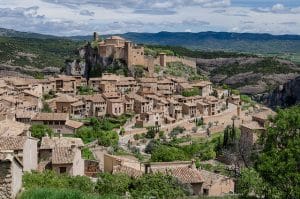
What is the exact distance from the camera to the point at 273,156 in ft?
55.2

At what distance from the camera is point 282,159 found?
16.6m

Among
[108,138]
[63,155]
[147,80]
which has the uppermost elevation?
[63,155]

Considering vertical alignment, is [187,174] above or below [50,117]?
above

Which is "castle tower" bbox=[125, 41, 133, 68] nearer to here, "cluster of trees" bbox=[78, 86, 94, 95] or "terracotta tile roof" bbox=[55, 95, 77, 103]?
"cluster of trees" bbox=[78, 86, 94, 95]

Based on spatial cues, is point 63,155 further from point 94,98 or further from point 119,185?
point 94,98

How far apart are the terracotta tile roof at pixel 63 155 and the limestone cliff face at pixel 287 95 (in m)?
81.7

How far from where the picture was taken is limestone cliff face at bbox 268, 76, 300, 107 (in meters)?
104

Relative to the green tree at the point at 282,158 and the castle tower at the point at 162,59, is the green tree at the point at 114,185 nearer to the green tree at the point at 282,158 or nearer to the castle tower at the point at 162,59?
the green tree at the point at 282,158

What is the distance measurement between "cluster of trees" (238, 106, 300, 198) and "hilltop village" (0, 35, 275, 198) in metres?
10.5

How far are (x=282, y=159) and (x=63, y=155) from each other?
13.5 metres

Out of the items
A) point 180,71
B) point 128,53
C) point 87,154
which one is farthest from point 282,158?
point 180,71

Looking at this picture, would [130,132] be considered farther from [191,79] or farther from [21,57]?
[21,57]

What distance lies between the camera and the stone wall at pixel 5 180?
12.7m

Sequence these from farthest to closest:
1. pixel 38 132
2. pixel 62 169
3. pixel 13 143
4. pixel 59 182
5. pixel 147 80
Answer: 1. pixel 147 80
2. pixel 38 132
3. pixel 62 169
4. pixel 13 143
5. pixel 59 182
